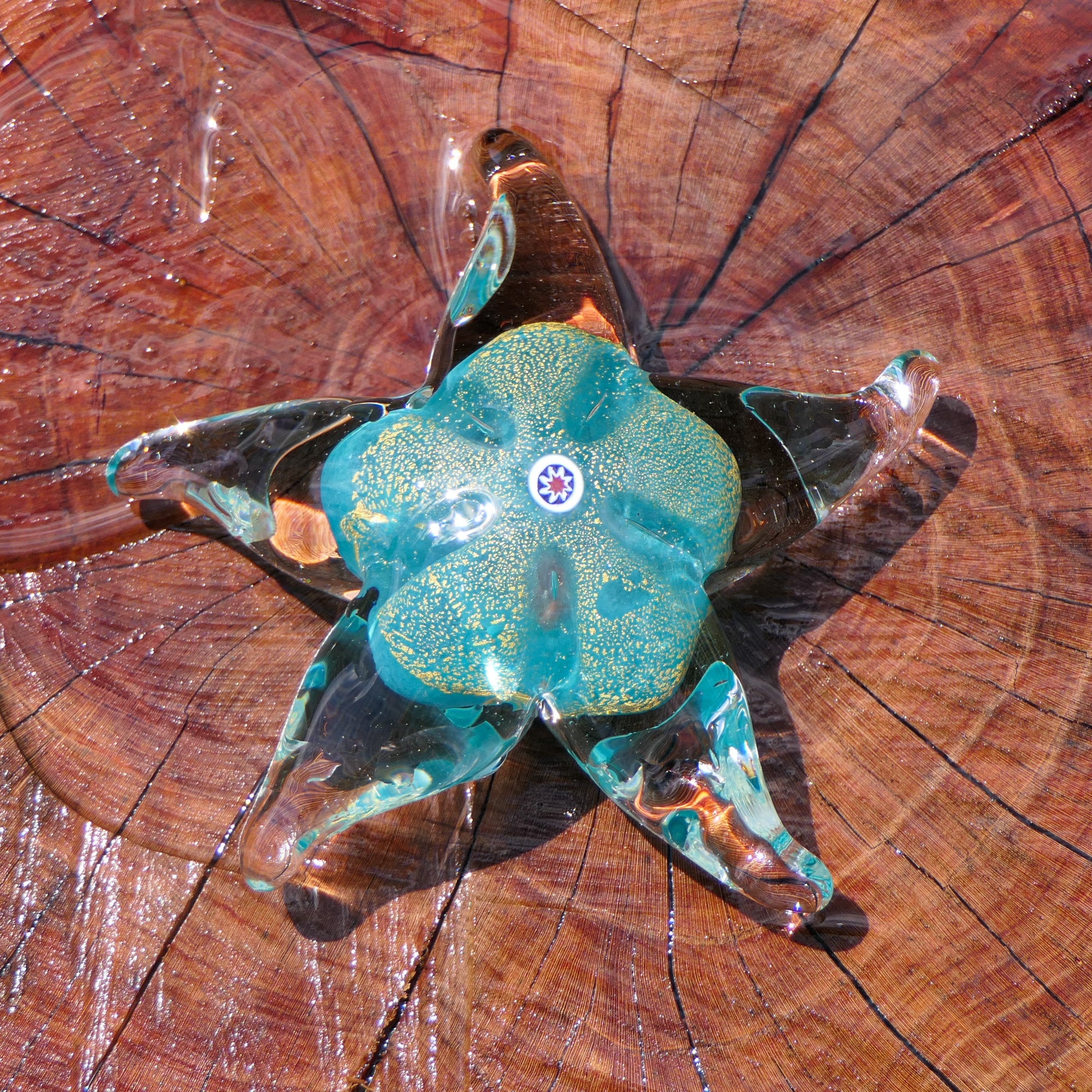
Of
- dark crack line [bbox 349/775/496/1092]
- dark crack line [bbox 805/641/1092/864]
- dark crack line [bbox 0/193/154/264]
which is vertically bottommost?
dark crack line [bbox 349/775/496/1092]

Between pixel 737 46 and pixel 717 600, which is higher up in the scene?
pixel 737 46

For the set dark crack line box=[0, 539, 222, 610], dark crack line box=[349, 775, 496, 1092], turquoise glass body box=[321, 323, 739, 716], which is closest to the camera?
turquoise glass body box=[321, 323, 739, 716]

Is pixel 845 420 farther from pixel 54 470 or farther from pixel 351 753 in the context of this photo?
pixel 54 470

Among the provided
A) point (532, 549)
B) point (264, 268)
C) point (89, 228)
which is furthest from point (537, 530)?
point (89, 228)

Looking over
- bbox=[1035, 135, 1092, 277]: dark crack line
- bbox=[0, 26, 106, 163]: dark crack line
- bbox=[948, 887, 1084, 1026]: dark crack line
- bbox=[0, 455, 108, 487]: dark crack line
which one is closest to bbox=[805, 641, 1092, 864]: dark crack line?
bbox=[948, 887, 1084, 1026]: dark crack line

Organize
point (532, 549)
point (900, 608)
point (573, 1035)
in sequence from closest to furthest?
point (532, 549) < point (573, 1035) < point (900, 608)

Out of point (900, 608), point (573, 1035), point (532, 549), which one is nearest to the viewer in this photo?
point (532, 549)

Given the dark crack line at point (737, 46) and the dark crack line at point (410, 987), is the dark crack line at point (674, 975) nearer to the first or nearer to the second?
the dark crack line at point (410, 987)

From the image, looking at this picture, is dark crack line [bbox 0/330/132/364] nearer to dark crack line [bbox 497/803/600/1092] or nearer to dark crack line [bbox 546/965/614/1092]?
dark crack line [bbox 497/803/600/1092]
